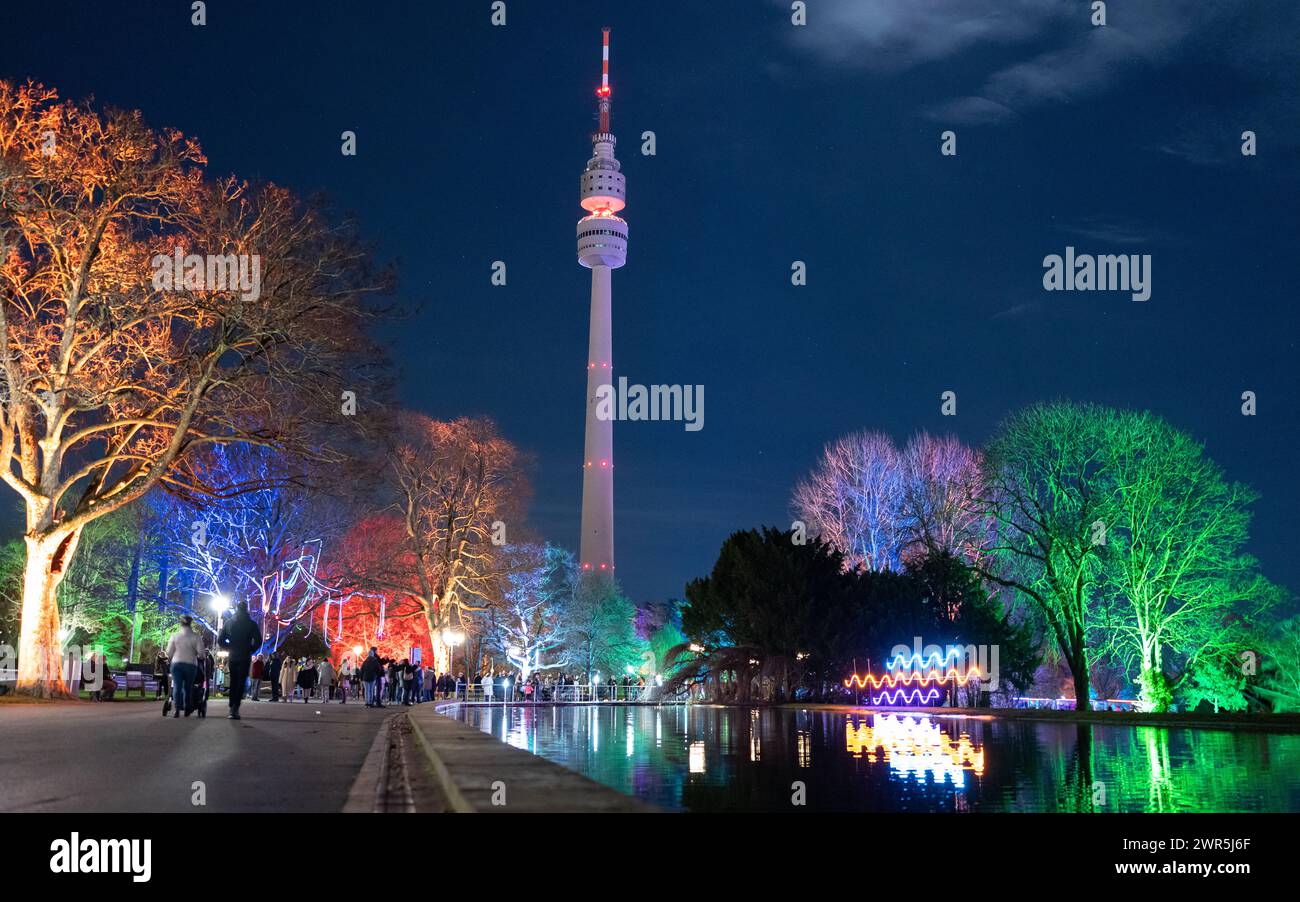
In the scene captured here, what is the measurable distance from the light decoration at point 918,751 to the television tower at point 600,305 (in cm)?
8331

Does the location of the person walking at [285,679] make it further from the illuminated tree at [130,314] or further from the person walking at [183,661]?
the person walking at [183,661]

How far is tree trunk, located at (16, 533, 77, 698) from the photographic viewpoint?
86.6ft

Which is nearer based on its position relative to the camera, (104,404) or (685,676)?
(104,404)

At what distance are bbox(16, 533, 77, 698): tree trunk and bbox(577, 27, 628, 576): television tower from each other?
7943 centimetres

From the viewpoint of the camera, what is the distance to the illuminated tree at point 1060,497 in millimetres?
37562

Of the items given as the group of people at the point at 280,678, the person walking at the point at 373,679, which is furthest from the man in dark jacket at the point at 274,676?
the person walking at the point at 373,679

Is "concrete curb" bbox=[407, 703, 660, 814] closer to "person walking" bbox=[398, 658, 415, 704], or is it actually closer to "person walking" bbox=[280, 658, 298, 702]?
"person walking" bbox=[398, 658, 415, 704]

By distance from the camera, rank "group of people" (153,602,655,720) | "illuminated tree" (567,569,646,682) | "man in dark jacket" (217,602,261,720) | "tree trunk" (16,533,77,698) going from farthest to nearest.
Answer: "illuminated tree" (567,569,646,682) < "tree trunk" (16,533,77,698) < "group of people" (153,602,655,720) < "man in dark jacket" (217,602,261,720)

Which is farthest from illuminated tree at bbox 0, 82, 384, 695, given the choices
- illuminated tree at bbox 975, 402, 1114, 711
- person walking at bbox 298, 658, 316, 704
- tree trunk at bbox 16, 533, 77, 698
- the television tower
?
the television tower

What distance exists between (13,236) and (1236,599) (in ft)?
131

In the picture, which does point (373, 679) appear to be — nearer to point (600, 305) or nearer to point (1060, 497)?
point (1060, 497)
